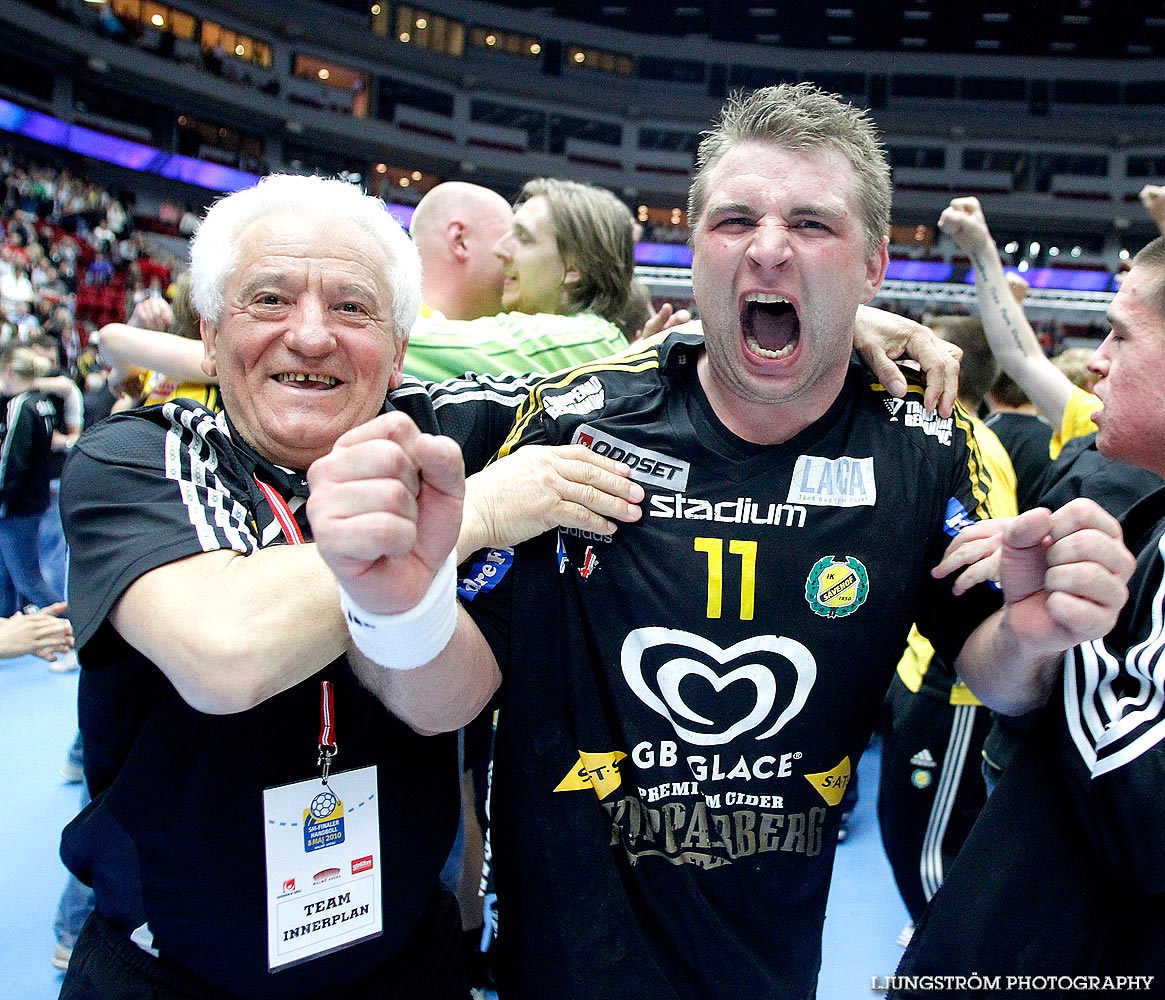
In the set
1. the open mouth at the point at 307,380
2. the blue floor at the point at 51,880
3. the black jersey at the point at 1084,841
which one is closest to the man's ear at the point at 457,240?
the open mouth at the point at 307,380

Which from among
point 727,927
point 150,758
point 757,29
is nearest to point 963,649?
point 727,927

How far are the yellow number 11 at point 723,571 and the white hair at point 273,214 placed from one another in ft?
2.33

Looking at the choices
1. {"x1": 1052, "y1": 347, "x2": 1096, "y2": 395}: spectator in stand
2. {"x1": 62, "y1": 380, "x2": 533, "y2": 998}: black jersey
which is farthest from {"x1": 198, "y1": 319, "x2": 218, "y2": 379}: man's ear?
{"x1": 1052, "y1": 347, "x2": 1096, "y2": 395}: spectator in stand

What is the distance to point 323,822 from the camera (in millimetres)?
1375

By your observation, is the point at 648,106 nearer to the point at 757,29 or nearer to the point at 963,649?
the point at 757,29

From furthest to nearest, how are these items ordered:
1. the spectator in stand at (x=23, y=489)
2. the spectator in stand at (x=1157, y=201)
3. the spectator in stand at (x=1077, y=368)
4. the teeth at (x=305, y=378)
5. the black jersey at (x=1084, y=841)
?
the spectator in stand at (x=23, y=489) → the spectator in stand at (x=1077, y=368) → the spectator in stand at (x=1157, y=201) → the teeth at (x=305, y=378) → the black jersey at (x=1084, y=841)

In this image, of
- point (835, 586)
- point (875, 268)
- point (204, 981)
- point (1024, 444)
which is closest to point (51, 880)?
point (204, 981)

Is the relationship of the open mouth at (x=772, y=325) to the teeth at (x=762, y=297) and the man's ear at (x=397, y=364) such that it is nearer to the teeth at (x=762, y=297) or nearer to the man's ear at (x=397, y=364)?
the teeth at (x=762, y=297)

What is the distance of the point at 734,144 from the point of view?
1500mm

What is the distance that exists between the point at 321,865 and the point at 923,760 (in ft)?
7.03

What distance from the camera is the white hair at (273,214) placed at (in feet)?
4.86

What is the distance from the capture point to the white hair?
4.86ft

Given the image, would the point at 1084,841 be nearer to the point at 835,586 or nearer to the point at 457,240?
the point at 835,586

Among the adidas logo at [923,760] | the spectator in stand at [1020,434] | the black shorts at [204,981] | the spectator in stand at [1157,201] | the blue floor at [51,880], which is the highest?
the spectator in stand at [1157,201]
